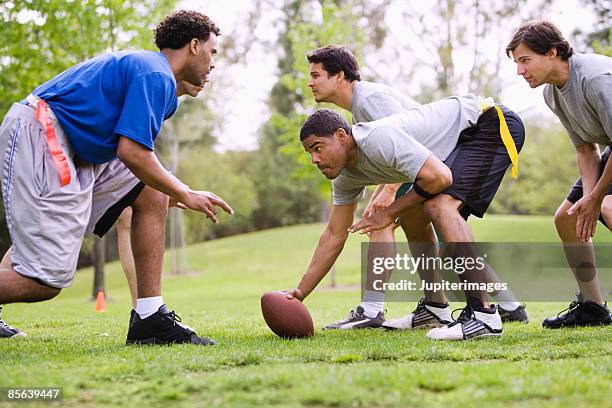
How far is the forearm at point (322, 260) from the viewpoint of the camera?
17.8 feet

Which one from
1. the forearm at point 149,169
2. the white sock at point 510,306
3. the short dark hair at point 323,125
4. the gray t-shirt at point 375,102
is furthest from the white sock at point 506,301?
the forearm at point 149,169

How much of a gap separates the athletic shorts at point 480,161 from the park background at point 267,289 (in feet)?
3.39

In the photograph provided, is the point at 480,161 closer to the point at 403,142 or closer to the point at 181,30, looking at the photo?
the point at 403,142

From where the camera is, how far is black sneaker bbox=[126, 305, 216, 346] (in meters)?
4.73

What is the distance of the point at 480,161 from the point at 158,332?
2662 mm

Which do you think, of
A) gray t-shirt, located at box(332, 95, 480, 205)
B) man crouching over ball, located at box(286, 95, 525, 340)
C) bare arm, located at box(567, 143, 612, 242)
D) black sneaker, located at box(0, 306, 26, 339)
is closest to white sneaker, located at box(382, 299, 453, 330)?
man crouching over ball, located at box(286, 95, 525, 340)

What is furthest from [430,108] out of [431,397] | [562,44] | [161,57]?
[431,397]

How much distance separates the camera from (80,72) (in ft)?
14.6

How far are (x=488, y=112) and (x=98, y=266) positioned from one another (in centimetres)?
1151

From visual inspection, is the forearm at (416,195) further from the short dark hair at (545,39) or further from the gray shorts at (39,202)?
the gray shorts at (39,202)

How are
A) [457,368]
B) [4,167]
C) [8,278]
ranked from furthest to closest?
[4,167], [8,278], [457,368]

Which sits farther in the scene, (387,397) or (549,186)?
(549,186)

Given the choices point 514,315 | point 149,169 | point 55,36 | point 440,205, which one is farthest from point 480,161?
point 55,36

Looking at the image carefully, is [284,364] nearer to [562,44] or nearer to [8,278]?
[8,278]
